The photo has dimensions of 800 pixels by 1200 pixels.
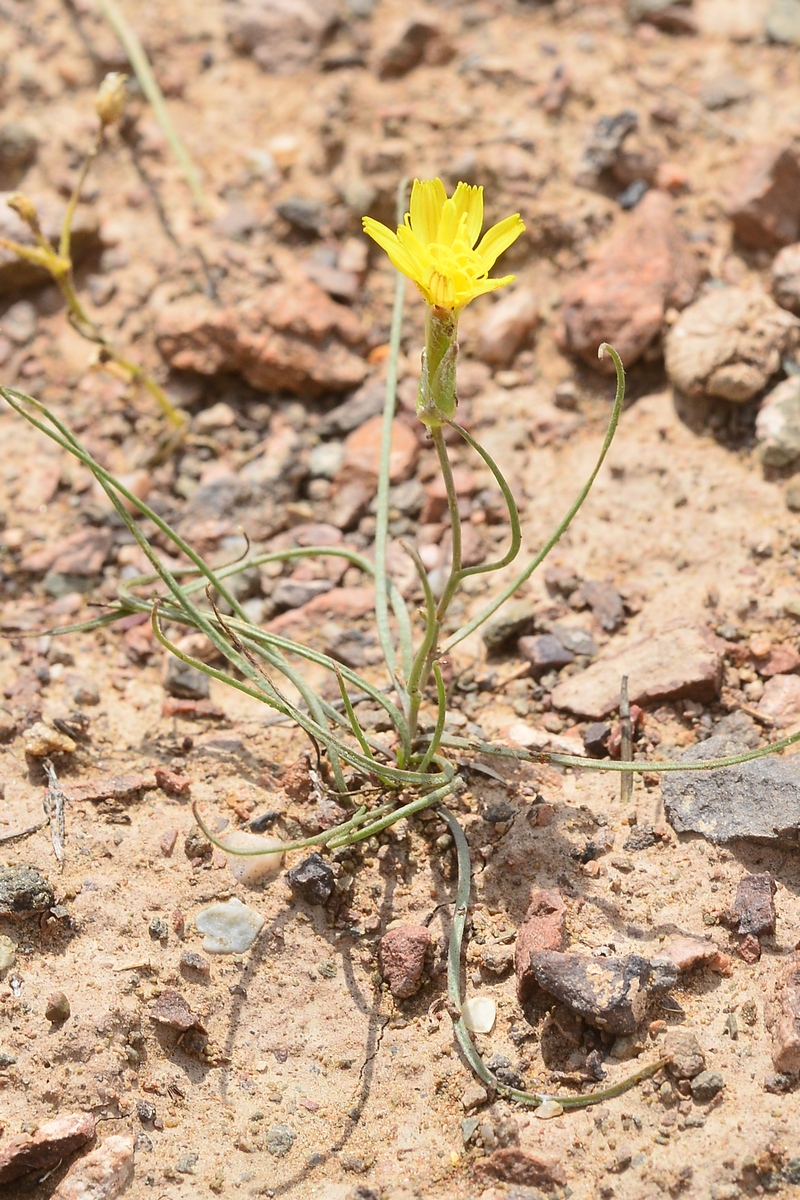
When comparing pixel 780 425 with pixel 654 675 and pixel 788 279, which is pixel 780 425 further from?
pixel 654 675

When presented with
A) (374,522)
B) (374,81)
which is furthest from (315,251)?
(374,522)

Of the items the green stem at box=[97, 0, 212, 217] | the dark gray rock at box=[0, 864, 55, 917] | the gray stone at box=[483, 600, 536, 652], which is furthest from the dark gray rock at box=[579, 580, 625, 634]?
the green stem at box=[97, 0, 212, 217]

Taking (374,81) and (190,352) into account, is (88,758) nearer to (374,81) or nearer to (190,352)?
(190,352)

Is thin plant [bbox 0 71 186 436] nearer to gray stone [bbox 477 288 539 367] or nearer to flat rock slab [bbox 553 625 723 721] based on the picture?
gray stone [bbox 477 288 539 367]

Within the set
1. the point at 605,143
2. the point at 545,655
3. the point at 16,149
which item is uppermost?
the point at 605,143

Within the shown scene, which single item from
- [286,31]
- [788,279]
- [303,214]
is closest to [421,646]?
[788,279]

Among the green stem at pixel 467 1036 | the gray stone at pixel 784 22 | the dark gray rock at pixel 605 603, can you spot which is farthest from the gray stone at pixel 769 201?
the green stem at pixel 467 1036
